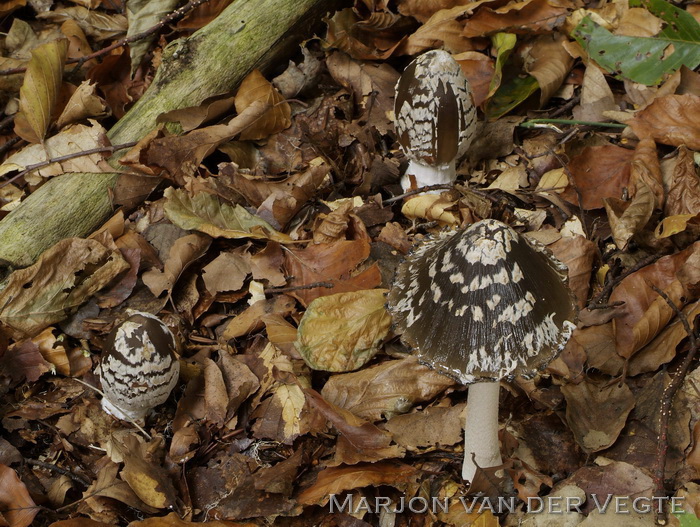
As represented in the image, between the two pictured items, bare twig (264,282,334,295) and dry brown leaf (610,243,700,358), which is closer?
dry brown leaf (610,243,700,358)

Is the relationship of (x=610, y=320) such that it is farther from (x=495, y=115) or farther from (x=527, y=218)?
(x=495, y=115)

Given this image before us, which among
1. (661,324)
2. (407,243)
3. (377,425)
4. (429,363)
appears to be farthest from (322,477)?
(661,324)

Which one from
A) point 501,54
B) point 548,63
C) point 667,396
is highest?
point 501,54

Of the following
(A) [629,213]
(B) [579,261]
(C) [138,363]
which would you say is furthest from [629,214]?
(C) [138,363]

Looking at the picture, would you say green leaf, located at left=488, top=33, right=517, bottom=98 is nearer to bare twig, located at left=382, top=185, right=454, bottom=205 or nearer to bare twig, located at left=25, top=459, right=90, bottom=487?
bare twig, located at left=382, top=185, right=454, bottom=205

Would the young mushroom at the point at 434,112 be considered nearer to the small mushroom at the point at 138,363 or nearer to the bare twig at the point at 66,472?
the small mushroom at the point at 138,363

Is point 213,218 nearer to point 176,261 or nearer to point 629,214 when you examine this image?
point 176,261

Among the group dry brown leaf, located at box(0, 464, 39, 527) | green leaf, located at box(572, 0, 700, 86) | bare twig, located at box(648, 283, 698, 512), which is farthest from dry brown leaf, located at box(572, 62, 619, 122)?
dry brown leaf, located at box(0, 464, 39, 527)
